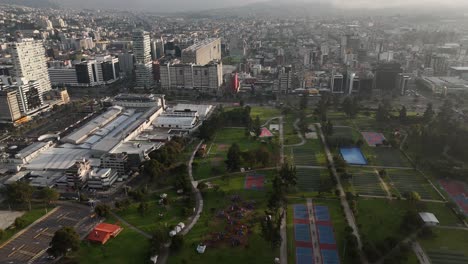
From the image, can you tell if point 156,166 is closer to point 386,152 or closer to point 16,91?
point 386,152

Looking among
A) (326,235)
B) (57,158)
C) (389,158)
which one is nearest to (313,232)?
(326,235)

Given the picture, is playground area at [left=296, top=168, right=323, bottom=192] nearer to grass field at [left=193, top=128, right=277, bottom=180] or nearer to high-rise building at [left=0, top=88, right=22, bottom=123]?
grass field at [left=193, top=128, right=277, bottom=180]

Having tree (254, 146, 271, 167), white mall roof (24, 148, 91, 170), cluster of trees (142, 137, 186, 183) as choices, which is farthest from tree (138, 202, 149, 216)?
tree (254, 146, 271, 167)

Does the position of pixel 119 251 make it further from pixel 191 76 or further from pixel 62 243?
pixel 191 76

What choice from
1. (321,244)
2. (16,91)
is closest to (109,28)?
(16,91)

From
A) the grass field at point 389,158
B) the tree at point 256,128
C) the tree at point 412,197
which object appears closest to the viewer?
the tree at point 412,197

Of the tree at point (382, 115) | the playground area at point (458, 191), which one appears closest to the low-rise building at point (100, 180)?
the playground area at point (458, 191)

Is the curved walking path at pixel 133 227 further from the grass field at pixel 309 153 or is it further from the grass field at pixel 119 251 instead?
the grass field at pixel 309 153
